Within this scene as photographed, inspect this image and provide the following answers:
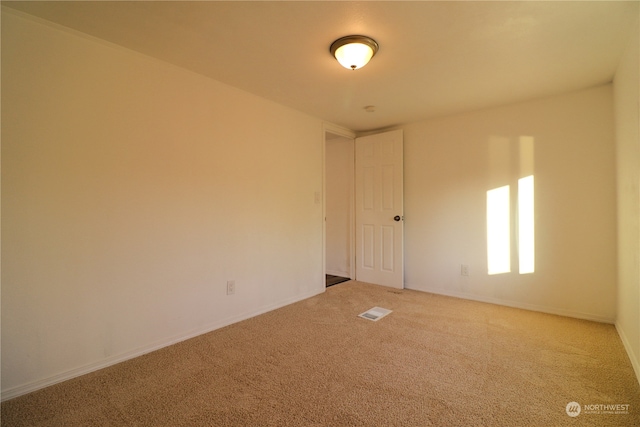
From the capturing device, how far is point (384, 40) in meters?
1.98

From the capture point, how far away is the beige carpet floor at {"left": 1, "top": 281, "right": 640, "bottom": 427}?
4.97ft

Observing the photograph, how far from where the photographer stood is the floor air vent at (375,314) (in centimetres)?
288

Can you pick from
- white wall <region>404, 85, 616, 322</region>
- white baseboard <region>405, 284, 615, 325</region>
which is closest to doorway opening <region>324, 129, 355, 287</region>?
white wall <region>404, 85, 616, 322</region>

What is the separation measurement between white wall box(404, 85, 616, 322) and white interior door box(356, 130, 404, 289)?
155mm

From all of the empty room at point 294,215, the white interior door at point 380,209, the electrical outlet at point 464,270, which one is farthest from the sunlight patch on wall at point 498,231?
the white interior door at point 380,209

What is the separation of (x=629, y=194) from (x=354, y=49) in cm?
224

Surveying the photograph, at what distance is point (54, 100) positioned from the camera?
183 centimetres

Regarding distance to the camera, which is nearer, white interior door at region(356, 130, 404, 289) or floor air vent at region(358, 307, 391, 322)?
floor air vent at region(358, 307, 391, 322)

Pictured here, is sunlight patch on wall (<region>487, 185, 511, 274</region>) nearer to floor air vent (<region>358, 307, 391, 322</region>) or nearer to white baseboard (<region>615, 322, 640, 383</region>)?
white baseboard (<region>615, 322, 640, 383</region>)

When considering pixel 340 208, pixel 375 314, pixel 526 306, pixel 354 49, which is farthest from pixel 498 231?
pixel 354 49

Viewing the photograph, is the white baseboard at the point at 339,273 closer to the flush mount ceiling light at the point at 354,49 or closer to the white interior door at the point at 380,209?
the white interior door at the point at 380,209

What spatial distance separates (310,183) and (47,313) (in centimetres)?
264

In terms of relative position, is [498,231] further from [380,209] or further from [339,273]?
[339,273]

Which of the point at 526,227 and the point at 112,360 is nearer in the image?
the point at 112,360
